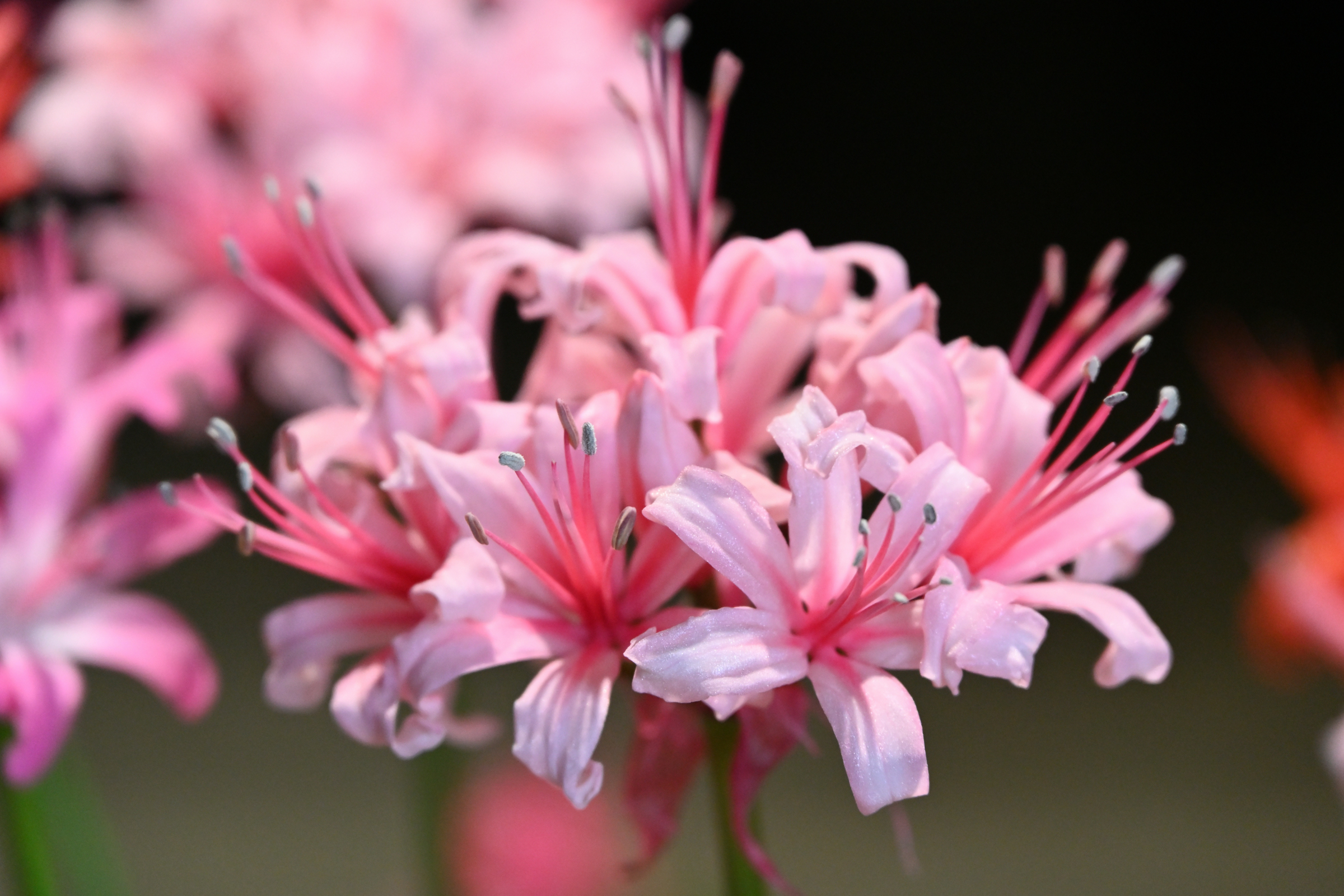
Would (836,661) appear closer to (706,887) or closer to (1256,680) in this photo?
(706,887)

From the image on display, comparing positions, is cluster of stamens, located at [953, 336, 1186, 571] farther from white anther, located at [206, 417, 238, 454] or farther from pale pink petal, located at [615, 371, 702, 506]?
white anther, located at [206, 417, 238, 454]

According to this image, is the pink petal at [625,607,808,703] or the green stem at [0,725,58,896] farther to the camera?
the green stem at [0,725,58,896]

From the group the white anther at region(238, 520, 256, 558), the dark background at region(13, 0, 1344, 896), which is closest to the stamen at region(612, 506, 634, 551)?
the white anther at region(238, 520, 256, 558)

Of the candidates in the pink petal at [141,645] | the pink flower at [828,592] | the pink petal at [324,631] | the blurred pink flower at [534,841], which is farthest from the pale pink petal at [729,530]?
the blurred pink flower at [534,841]

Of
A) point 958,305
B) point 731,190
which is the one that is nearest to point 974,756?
point 958,305

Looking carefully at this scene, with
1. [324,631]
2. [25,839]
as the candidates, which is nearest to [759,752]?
[324,631]

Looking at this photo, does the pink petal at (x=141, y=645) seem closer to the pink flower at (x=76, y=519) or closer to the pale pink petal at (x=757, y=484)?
the pink flower at (x=76, y=519)
